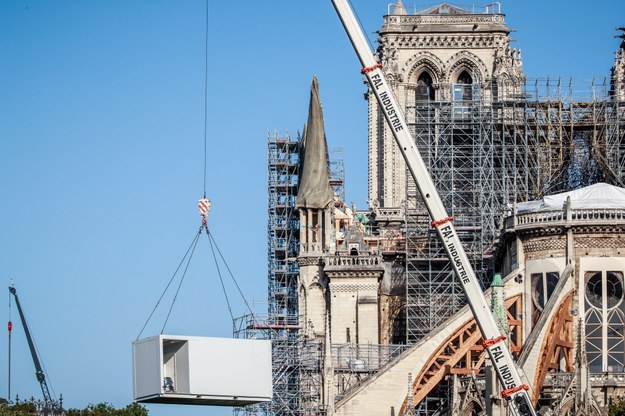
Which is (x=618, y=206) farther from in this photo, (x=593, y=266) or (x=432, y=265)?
(x=432, y=265)

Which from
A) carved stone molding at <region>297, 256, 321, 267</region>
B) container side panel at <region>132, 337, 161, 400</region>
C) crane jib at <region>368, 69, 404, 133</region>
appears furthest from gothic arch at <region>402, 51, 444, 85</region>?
container side panel at <region>132, 337, 161, 400</region>

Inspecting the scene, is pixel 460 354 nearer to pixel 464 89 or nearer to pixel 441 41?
pixel 464 89

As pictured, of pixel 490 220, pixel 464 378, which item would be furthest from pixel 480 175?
pixel 464 378

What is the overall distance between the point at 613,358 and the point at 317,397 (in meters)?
15.0

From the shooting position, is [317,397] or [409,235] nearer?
[317,397]

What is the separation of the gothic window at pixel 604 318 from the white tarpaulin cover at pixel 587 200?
305 cm

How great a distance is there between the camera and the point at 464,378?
109188 mm

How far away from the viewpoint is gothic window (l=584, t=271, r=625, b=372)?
359ft

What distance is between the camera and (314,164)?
421ft

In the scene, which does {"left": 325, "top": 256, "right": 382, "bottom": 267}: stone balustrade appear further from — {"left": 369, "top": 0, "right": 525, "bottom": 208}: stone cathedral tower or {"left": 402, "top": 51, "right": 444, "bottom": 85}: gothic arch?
{"left": 402, "top": 51, "right": 444, "bottom": 85}: gothic arch

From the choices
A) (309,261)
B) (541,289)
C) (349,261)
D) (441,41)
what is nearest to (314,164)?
(309,261)

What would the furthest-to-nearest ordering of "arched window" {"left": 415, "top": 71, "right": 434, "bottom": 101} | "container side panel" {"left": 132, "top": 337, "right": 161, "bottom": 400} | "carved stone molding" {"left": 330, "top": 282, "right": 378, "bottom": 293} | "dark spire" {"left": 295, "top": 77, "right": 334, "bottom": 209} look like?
1. "arched window" {"left": 415, "top": 71, "right": 434, "bottom": 101}
2. "dark spire" {"left": 295, "top": 77, "right": 334, "bottom": 209}
3. "carved stone molding" {"left": 330, "top": 282, "right": 378, "bottom": 293}
4. "container side panel" {"left": 132, "top": 337, "right": 161, "bottom": 400}

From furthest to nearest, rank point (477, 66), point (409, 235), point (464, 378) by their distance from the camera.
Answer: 1. point (477, 66)
2. point (409, 235)
3. point (464, 378)

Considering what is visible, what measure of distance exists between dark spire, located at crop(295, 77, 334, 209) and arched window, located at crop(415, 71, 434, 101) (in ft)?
22.2
